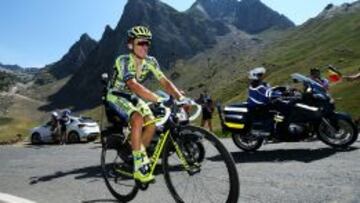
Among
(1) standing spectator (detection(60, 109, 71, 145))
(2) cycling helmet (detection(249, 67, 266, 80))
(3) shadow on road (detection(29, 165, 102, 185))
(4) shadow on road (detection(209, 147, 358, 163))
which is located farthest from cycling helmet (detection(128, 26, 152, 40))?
(1) standing spectator (detection(60, 109, 71, 145))

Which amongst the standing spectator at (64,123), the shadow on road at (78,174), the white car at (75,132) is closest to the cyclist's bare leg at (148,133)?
the shadow on road at (78,174)

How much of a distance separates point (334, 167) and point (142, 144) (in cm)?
443

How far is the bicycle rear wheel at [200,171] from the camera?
6711 millimetres

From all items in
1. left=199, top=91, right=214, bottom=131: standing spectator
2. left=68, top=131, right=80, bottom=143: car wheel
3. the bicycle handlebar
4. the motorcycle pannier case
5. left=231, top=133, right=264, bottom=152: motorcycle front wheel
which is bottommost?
the bicycle handlebar

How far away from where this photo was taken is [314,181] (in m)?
9.41

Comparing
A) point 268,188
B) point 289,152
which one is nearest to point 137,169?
point 268,188

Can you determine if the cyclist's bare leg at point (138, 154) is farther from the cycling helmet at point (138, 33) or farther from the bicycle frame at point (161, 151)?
the cycling helmet at point (138, 33)

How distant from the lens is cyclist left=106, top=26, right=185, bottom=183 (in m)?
7.92

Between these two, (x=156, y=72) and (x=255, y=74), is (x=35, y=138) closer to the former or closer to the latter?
(x=255, y=74)

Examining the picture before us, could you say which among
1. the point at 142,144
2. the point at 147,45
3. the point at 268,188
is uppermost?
the point at 147,45

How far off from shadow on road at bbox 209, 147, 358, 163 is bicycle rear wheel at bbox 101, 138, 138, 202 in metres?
4.39

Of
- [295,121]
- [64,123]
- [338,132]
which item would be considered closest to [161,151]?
[295,121]

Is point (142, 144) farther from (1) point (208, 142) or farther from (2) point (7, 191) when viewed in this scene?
(2) point (7, 191)

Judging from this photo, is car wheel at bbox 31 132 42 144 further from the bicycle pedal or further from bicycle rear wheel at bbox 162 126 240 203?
the bicycle pedal
